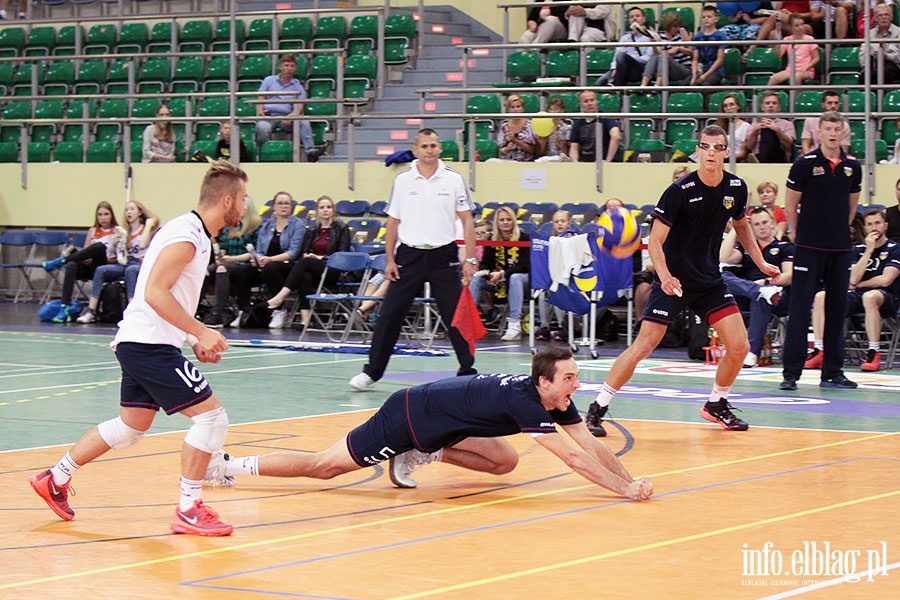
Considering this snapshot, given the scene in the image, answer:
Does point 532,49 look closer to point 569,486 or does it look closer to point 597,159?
point 597,159

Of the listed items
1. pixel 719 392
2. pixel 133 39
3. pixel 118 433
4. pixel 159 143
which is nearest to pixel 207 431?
pixel 118 433

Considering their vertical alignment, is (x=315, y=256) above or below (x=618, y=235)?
below

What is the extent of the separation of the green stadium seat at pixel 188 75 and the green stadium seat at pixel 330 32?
7.23ft

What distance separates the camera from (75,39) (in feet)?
88.5

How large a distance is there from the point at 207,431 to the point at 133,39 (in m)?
21.9

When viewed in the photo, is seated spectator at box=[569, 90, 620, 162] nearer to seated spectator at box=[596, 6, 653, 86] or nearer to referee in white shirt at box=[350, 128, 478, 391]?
seated spectator at box=[596, 6, 653, 86]

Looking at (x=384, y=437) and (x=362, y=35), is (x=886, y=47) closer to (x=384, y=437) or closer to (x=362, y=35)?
(x=362, y=35)

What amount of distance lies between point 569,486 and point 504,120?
12.8 metres

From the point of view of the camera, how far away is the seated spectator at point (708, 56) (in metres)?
19.0

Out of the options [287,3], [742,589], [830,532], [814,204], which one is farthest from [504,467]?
[287,3]

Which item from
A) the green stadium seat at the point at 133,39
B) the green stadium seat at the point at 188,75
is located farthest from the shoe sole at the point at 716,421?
the green stadium seat at the point at 133,39

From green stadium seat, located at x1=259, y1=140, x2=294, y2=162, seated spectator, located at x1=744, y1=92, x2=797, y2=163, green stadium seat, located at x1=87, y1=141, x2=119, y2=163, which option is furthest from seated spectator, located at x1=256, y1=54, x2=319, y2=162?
seated spectator, located at x1=744, y1=92, x2=797, y2=163

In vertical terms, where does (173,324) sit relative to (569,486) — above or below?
above

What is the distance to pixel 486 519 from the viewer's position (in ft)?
21.0
